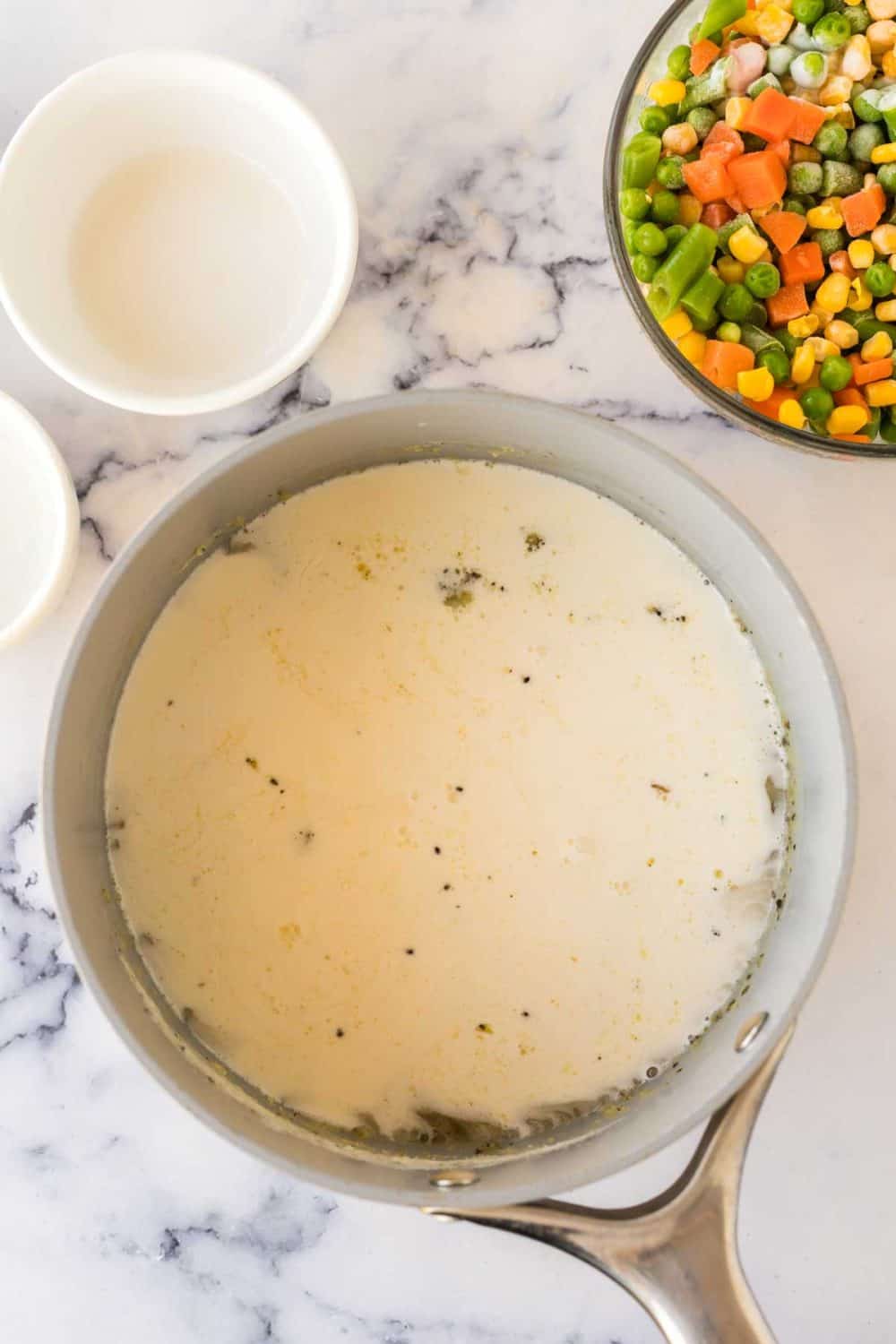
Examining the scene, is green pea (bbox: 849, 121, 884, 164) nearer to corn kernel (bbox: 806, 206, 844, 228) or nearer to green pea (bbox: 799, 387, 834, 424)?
corn kernel (bbox: 806, 206, 844, 228)

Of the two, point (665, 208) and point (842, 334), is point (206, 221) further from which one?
point (842, 334)

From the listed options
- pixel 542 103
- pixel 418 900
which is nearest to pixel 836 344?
pixel 542 103

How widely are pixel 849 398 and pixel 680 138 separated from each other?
22 centimetres

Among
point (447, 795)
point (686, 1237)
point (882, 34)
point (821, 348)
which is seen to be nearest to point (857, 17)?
point (882, 34)

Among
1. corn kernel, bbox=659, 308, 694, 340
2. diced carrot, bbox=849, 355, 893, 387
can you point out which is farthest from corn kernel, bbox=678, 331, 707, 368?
diced carrot, bbox=849, 355, 893, 387

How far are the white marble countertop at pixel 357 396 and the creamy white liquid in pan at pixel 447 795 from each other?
0.11 meters

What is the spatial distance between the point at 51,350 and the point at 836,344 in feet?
1.82

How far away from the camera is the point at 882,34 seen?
2.71 ft

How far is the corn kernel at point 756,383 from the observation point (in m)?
0.83

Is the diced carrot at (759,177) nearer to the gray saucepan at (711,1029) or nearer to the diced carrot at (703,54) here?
the diced carrot at (703,54)

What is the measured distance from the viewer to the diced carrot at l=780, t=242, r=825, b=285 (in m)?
0.84

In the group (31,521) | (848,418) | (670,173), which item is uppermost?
(670,173)

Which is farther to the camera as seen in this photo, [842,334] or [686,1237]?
[842,334]

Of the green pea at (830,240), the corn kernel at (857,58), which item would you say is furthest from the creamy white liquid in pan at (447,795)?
the corn kernel at (857,58)
